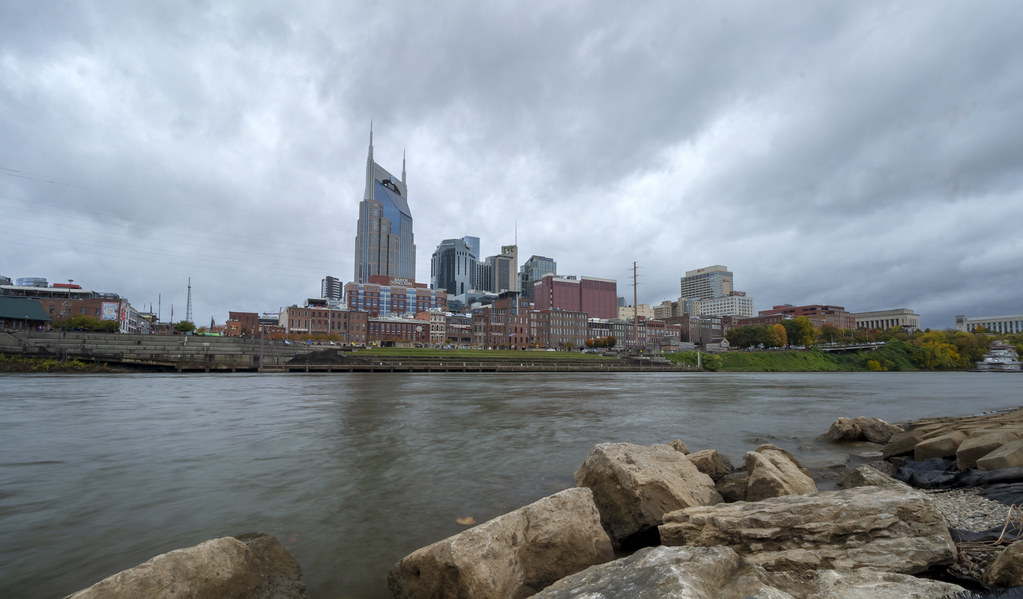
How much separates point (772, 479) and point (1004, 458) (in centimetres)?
409

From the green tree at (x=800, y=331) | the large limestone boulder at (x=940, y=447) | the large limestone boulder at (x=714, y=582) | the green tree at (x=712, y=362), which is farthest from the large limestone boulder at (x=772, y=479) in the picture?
the green tree at (x=800, y=331)

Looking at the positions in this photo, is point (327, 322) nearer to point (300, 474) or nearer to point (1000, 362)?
point (300, 474)

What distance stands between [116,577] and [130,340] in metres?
94.7

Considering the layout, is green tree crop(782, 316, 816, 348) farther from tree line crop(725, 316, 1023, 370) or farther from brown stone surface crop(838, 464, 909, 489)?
brown stone surface crop(838, 464, 909, 489)

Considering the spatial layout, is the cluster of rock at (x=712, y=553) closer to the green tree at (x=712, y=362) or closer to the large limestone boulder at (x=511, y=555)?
the large limestone boulder at (x=511, y=555)

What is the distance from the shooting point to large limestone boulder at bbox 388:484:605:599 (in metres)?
4.52

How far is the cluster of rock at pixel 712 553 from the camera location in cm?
325

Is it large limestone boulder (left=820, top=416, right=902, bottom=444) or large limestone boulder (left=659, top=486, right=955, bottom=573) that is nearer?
large limestone boulder (left=659, top=486, right=955, bottom=573)

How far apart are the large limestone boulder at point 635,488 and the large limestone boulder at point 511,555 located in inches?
47.5

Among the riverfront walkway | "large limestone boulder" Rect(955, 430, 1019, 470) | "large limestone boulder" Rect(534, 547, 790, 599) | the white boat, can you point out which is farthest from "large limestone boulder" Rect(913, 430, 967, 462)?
the white boat

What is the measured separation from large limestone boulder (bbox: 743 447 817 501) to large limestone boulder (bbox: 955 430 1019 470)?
11.6 ft

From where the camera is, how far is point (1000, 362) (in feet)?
342

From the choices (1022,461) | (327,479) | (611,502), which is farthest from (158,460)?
(1022,461)

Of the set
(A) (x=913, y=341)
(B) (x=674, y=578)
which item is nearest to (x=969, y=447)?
(B) (x=674, y=578)
